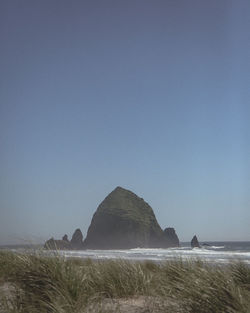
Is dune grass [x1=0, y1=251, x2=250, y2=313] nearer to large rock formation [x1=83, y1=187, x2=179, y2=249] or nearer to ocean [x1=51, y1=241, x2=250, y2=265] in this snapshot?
ocean [x1=51, y1=241, x2=250, y2=265]

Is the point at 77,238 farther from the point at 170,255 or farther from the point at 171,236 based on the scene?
the point at 170,255

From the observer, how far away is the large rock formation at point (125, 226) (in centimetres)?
9631

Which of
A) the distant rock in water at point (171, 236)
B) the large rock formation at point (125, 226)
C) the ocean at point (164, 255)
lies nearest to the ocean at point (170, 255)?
the ocean at point (164, 255)

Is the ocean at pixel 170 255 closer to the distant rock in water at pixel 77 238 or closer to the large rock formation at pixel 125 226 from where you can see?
the distant rock in water at pixel 77 238

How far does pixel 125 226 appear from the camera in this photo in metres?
97.4

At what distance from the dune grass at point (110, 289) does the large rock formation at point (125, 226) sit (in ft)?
295

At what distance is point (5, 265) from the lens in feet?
23.3

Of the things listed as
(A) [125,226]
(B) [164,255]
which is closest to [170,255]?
(B) [164,255]

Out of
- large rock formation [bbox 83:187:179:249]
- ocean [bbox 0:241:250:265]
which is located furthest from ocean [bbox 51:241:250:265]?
large rock formation [bbox 83:187:179:249]

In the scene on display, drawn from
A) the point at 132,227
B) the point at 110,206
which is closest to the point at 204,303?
the point at 132,227

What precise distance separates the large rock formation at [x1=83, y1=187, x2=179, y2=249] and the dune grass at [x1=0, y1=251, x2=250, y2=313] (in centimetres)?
8989

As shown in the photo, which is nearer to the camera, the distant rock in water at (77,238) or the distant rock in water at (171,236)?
the distant rock in water at (77,238)

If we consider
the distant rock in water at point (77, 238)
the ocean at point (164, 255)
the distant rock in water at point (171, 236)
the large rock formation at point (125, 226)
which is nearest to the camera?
the ocean at point (164, 255)

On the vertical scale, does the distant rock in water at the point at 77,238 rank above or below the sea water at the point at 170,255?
above
